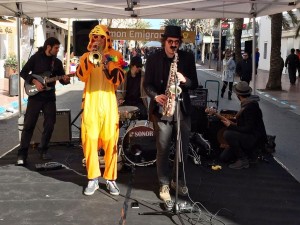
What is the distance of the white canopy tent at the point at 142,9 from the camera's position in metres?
6.80

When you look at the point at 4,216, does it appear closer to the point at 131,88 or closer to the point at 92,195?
the point at 92,195

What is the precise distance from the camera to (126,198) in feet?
15.9

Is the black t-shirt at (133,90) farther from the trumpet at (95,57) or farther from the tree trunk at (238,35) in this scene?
the tree trunk at (238,35)

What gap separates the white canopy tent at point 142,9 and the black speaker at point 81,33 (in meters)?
2.14

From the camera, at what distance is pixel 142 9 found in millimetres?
7367

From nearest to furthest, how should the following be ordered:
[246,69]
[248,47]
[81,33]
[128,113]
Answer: [128,113]
[81,33]
[246,69]
[248,47]

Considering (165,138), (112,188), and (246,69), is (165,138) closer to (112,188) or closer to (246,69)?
(112,188)

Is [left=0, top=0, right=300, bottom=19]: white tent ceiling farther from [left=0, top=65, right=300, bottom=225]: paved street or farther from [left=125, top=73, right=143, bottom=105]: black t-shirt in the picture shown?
[left=0, top=65, right=300, bottom=225]: paved street

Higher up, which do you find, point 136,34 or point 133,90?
point 136,34

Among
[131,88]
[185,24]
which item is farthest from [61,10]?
[185,24]

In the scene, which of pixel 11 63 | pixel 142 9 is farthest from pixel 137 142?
pixel 11 63

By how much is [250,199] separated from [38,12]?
5.23 metres

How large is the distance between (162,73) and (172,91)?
562mm

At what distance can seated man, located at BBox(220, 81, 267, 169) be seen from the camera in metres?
6.07
